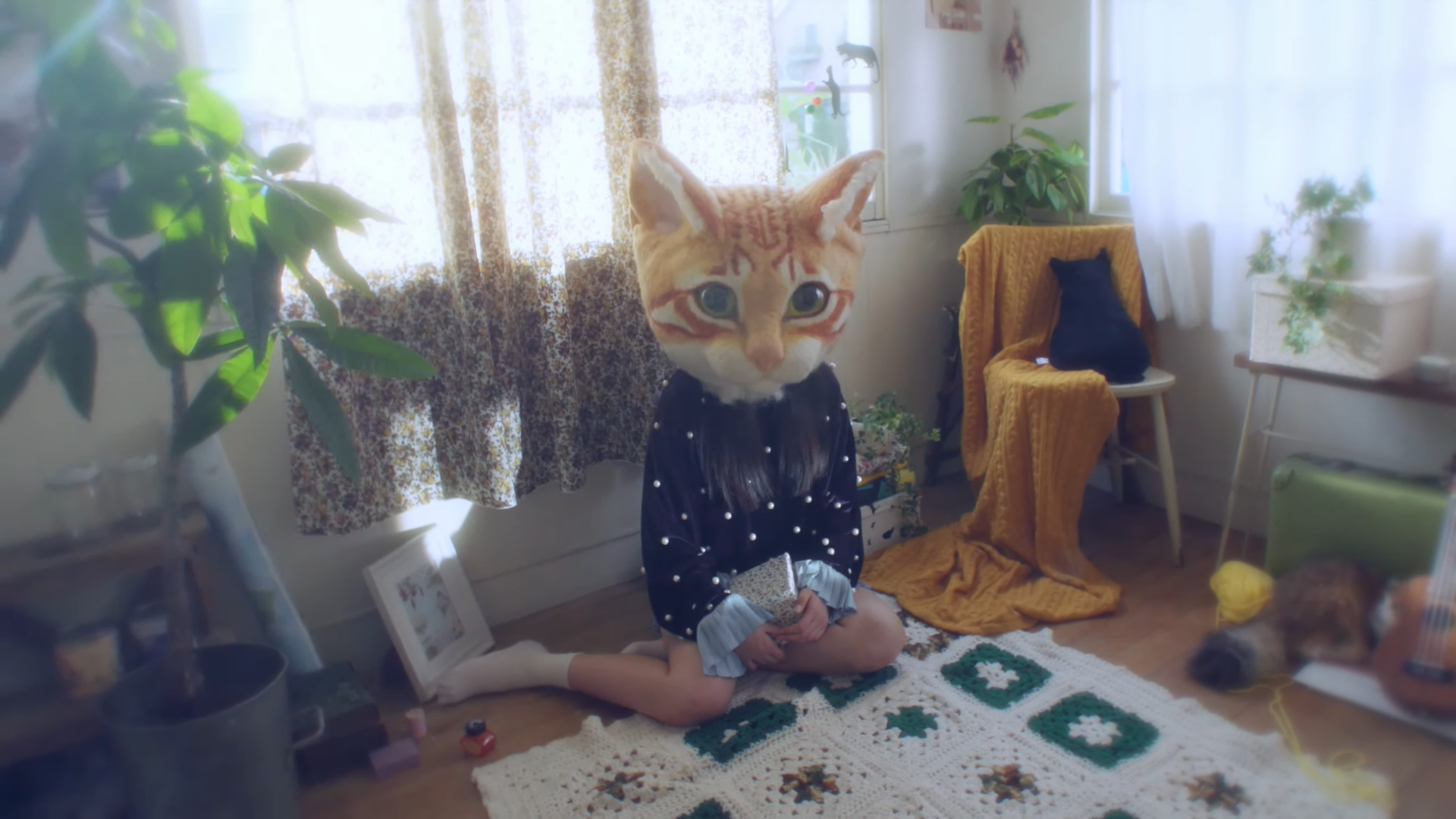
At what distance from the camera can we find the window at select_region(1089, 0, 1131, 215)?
2.33 m

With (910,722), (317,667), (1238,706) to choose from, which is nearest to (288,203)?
(317,667)

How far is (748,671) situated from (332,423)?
894 mm

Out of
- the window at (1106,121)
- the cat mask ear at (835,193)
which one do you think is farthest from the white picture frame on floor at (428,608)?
the window at (1106,121)

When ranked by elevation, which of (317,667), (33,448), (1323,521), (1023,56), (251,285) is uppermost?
(1023,56)

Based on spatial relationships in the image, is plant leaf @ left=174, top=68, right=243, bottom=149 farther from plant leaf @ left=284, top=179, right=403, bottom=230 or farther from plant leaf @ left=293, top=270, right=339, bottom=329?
plant leaf @ left=293, top=270, right=339, bottom=329

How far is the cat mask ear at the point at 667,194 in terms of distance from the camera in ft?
5.06

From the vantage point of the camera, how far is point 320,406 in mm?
1258

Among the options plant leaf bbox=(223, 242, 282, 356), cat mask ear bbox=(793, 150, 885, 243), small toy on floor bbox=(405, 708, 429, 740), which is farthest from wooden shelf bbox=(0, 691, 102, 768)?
cat mask ear bbox=(793, 150, 885, 243)

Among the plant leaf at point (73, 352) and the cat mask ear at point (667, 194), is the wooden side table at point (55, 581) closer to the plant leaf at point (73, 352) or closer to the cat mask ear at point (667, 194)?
the plant leaf at point (73, 352)

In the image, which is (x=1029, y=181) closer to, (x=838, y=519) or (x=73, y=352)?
(x=838, y=519)

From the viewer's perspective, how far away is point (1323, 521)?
175 cm

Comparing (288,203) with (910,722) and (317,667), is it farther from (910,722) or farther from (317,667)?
(910,722)

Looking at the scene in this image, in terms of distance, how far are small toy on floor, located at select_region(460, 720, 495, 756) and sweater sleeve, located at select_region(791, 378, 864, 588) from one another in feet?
2.09

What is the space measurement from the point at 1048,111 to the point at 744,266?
4.11 ft
